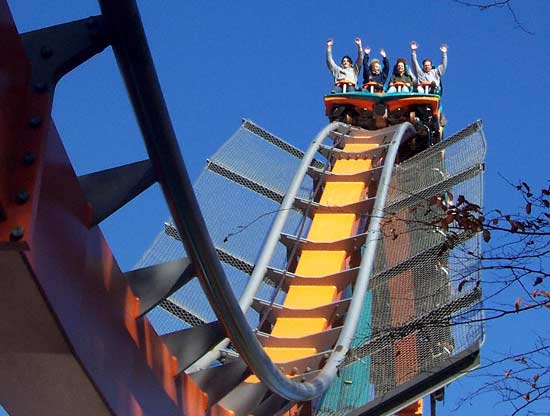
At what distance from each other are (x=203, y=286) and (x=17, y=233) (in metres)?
2.25

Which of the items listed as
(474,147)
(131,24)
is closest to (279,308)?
(474,147)

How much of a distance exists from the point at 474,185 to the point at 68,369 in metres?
10.2

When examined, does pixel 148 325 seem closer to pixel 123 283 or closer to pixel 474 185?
pixel 123 283

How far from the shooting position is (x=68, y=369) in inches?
255

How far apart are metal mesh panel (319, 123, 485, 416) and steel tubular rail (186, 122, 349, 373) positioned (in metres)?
1.33

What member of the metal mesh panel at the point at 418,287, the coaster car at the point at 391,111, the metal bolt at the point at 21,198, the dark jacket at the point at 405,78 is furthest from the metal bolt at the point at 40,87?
the dark jacket at the point at 405,78

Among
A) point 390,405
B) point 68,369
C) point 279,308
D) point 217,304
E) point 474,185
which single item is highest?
point 474,185

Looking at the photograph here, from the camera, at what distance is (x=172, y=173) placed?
6.19 meters

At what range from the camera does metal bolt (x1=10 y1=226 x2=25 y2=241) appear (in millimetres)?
4957

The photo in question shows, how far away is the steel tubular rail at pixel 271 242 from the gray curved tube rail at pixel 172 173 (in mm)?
2230

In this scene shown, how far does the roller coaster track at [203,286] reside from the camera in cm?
555

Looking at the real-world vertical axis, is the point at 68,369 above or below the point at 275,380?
below

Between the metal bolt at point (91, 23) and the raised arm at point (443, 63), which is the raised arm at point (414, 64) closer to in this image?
the raised arm at point (443, 63)

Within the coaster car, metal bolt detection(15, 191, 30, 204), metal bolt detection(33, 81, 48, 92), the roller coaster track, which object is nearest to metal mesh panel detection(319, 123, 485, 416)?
the roller coaster track
